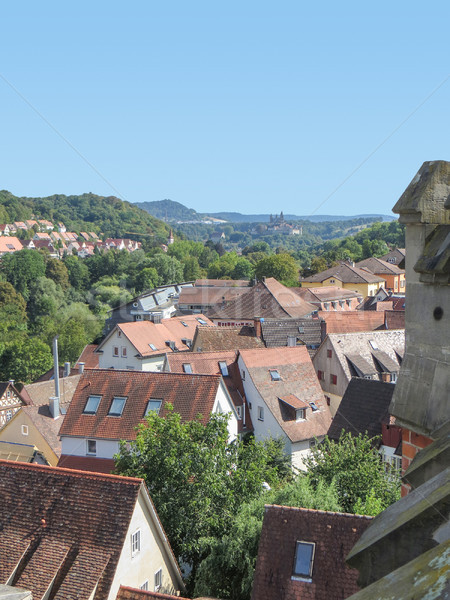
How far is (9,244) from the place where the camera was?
16562 centimetres

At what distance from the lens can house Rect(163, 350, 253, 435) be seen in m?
34.9

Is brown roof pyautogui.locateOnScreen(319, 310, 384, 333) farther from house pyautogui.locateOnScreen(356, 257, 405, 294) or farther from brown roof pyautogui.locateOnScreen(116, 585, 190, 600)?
house pyautogui.locateOnScreen(356, 257, 405, 294)

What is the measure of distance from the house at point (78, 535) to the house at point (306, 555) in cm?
325

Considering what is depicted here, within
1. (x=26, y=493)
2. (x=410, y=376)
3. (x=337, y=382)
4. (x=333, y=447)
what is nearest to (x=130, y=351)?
(x=337, y=382)

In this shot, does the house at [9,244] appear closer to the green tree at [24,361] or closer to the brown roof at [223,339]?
the green tree at [24,361]

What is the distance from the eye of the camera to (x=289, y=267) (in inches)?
4363

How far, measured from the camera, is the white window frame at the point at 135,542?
52.2 feet

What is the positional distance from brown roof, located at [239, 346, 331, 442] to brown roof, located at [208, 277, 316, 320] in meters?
30.8

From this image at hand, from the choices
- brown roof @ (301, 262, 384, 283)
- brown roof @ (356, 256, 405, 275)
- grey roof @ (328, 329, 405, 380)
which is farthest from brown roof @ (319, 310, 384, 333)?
brown roof @ (356, 256, 405, 275)

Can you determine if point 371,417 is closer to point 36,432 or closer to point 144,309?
point 36,432

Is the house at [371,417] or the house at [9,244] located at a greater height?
the house at [371,417]

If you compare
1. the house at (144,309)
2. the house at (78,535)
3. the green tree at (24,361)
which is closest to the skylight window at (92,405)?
the house at (78,535)

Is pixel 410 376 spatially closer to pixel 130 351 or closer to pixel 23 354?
pixel 130 351

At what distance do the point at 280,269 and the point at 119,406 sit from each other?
8502 centimetres
